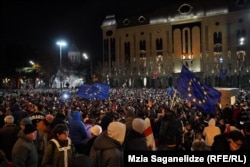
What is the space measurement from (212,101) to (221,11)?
198 feet

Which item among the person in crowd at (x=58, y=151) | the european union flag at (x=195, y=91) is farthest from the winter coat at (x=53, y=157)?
the european union flag at (x=195, y=91)

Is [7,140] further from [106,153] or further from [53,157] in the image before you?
[106,153]

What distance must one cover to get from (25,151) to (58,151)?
63cm

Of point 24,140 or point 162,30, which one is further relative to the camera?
point 162,30

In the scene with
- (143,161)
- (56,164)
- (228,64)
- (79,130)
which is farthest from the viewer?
(228,64)

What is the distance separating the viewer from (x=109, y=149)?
15.7ft

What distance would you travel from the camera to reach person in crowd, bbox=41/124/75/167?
209 inches

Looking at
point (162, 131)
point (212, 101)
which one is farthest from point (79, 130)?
point (212, 101)

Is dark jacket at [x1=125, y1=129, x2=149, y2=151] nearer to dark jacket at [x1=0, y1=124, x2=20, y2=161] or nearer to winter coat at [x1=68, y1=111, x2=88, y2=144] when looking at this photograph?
winter coat at [x1=68, y1=111, x2=88, y2=144]

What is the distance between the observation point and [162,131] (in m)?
8.40

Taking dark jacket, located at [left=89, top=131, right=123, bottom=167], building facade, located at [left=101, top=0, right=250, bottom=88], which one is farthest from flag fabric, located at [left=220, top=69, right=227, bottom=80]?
dark jacket, located at [left=89, top=131, right=123, bottom=167]

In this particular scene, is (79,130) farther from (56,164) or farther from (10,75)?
(10,75)

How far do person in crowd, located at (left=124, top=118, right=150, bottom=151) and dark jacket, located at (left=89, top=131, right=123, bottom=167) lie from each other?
3.39 feet

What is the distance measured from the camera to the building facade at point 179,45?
218 feet
